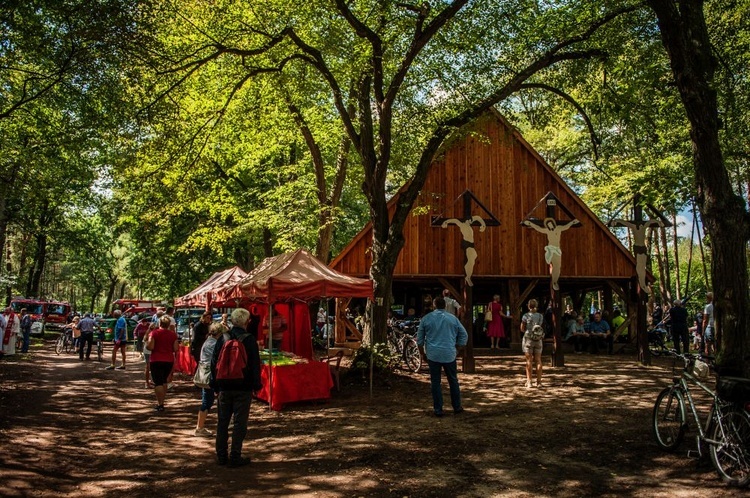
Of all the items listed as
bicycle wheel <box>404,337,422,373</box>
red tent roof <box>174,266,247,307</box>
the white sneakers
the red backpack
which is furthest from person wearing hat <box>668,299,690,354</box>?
the red backpack

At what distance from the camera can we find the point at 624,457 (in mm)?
7055

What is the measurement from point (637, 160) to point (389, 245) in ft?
36.2

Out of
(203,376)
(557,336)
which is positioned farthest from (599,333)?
(203,376)

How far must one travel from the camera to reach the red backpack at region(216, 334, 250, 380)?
6.82m

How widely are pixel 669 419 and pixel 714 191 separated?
107 inches

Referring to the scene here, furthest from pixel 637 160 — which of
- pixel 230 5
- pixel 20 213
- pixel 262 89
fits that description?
pixel 20 213

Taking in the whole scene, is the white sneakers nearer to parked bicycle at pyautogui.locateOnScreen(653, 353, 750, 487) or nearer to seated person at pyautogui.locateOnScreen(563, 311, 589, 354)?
parked bicycle at pyautogui.locateOnScreen(653, 353, 750, 487)

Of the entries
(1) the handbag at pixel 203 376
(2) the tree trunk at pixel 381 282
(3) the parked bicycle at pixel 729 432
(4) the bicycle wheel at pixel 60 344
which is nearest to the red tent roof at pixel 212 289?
(2) the tree trunk at pixel 381 282

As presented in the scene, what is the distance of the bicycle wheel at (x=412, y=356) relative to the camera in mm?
14637

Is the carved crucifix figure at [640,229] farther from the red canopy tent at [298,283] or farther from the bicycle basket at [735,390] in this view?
the bicycle basket at [735,390]

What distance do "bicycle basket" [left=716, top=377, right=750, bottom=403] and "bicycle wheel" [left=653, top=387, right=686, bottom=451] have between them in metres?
1.00

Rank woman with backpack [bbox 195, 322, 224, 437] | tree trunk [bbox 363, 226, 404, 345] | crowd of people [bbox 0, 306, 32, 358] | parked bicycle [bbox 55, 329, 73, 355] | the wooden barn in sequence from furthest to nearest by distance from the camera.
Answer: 1. parked bicycle [bbox 55, 329, 73, 355]
2. the wooden barn
3. crowd of people [bbox 0, 306, 32, 358]
4. tree trunk [bbox 363, 226, 404, 345]
5. woman with backpack [bbox 195, 322, 224, 437]

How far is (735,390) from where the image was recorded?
5820 mm

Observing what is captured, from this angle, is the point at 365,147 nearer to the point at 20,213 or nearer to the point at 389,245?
the point at 389,245
